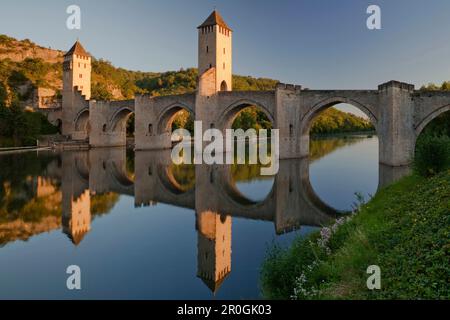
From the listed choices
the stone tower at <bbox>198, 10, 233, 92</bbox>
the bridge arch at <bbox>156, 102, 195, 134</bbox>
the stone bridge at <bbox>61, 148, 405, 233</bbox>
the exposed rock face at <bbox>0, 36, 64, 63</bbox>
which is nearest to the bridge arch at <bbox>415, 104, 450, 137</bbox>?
the stone bridge at <bbox>61, 148, 405, 233</bbox>

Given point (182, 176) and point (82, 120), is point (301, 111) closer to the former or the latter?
point (182, 176)

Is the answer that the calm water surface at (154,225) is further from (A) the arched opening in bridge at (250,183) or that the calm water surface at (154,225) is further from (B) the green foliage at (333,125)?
(B) the green foliage at (333,125)

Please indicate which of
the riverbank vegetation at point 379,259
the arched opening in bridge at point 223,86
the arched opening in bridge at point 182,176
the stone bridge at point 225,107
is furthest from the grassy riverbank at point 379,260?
the arched opening in bridge at point 223,86

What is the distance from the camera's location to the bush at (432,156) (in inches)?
507

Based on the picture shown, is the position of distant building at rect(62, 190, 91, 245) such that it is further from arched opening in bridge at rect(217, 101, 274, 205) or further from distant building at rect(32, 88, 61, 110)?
distant building at rect(32, 88, 61, 110)

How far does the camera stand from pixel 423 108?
24.8 meters

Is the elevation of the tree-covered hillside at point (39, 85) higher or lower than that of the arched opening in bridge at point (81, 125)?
higher

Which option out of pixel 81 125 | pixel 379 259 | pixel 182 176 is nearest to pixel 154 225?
pixel 379 259

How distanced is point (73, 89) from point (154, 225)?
139 feet

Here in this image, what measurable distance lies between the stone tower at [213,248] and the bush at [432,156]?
7.00 m

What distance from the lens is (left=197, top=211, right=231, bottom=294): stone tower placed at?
26.3 feet

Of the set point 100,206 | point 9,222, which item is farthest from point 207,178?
point 9,222
